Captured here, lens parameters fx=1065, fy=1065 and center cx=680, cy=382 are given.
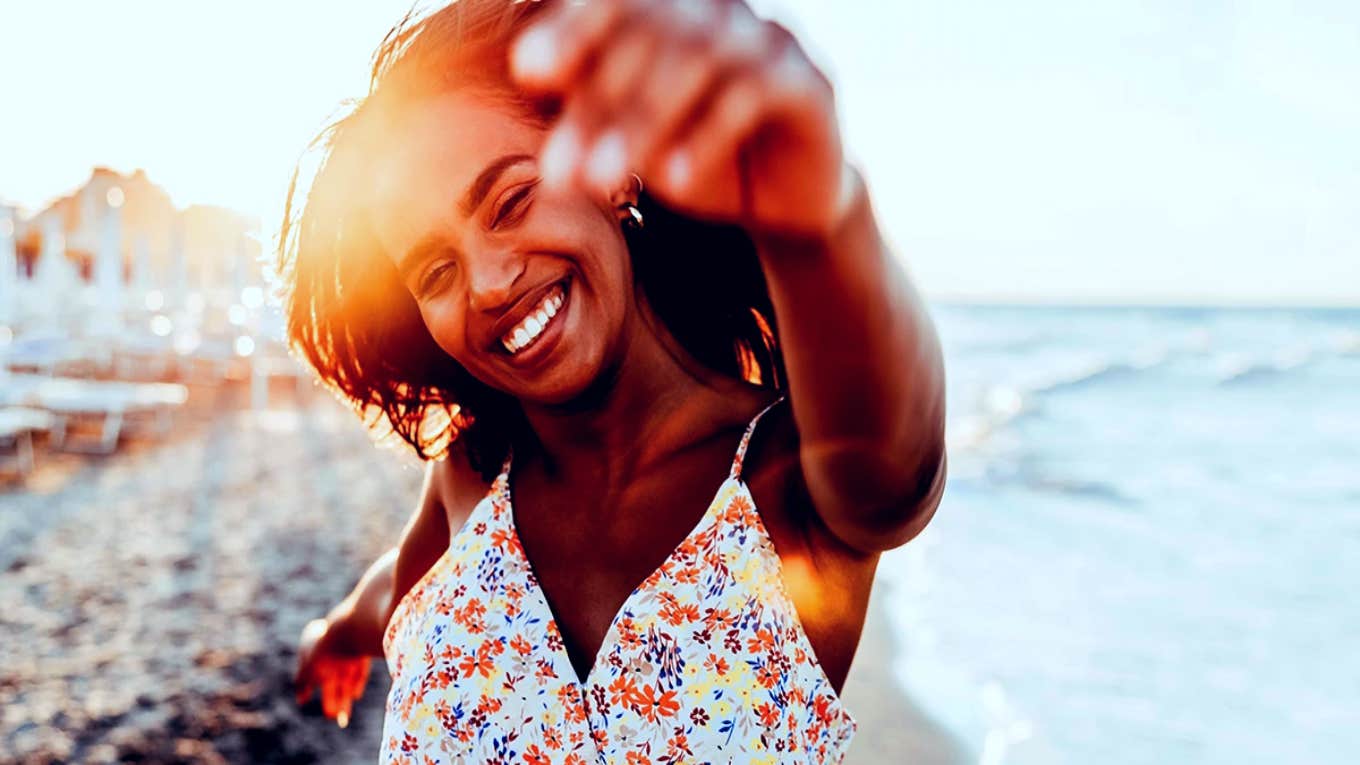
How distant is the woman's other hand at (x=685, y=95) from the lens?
0.70 m

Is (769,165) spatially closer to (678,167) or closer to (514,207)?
(678,167)

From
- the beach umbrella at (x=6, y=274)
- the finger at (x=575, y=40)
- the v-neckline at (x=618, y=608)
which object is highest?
the finger at (x=575, y=40)

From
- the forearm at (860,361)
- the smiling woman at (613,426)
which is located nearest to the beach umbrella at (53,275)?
the smiling woman at (613,426)

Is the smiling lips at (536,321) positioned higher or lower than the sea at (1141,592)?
higher

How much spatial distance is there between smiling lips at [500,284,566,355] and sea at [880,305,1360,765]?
12.5ft

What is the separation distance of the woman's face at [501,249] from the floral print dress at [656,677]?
261mm

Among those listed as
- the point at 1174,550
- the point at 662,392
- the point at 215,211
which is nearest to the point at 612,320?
the point at 662,392

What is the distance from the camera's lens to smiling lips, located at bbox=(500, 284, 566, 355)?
132 centimetres

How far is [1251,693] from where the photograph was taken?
5395 mm

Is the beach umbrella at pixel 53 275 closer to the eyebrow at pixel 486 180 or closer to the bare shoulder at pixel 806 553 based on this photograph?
the eyebrow at pixel 486 180

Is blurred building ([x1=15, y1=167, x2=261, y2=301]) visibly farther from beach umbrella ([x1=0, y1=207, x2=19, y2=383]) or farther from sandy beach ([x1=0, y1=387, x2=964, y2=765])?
sandy beach ([x1=0, y1=387, x2=964, y2=765])

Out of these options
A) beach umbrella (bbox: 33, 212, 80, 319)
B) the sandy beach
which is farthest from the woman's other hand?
beach umbrella (bbox: 33, 212, 80, 319)

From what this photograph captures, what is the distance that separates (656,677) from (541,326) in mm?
451

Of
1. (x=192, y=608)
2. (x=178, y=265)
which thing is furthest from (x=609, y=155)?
(x=178, y=265)
